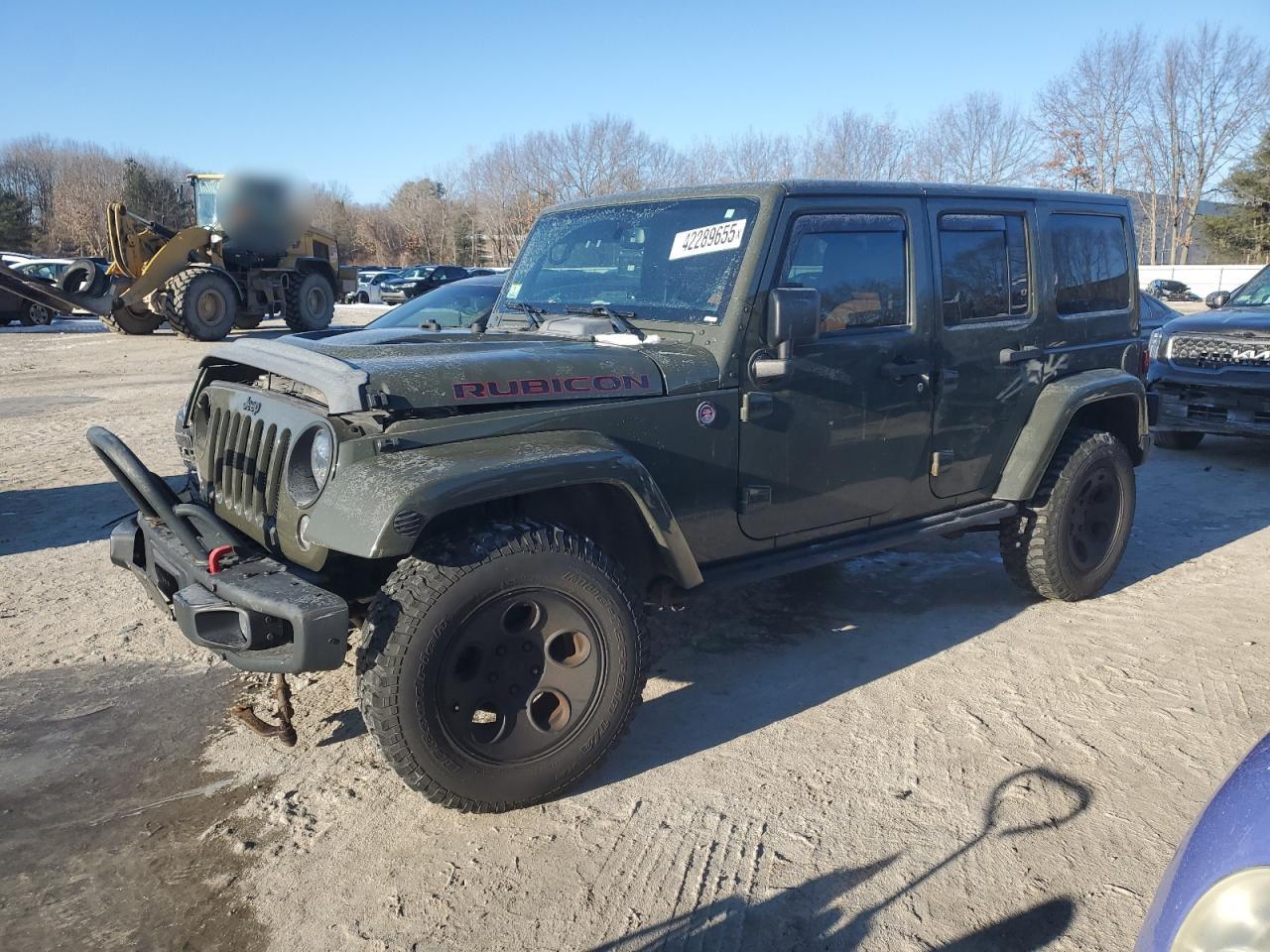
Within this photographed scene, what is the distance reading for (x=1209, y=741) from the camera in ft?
11.7

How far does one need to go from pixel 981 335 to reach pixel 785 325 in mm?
1379

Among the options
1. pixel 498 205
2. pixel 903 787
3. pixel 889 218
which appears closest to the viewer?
pixel 903 787

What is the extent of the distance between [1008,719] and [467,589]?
2.17 m

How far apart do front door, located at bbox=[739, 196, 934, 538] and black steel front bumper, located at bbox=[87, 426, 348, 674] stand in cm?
161

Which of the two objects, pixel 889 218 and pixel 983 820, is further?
pixel 889 218

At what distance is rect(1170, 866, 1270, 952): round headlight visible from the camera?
1.54 m

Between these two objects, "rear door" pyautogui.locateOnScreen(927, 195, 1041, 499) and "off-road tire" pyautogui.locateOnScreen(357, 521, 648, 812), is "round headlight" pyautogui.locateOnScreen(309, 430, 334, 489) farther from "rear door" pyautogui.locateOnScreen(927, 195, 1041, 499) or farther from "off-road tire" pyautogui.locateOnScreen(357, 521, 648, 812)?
"rear door" pyautogui.locateOnScreen(927, 195, 1041, 499)

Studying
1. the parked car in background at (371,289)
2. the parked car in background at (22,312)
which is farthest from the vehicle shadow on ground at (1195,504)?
the parked car in background at (371,289)

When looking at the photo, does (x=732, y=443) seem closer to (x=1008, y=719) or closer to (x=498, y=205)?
(x=1008, y=719)

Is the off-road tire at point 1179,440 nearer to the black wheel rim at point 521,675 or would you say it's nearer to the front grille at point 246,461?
the black wheel rim at point 521,675

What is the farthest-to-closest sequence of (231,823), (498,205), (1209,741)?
1. (498,205)
2. (1209,741)
3. (231,823)

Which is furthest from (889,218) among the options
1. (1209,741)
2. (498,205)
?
(498,205)

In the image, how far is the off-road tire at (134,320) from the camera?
18656 millimetres

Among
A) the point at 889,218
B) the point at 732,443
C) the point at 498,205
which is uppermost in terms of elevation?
the point at 498,205
